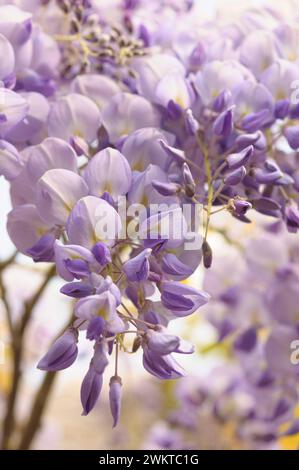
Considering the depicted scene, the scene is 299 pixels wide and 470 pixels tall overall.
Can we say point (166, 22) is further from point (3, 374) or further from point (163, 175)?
point (3, 374)

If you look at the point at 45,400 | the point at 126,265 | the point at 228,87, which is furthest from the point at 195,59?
the point at 45,400

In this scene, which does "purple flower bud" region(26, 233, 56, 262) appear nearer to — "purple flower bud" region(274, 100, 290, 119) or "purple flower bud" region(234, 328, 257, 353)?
"purple flower bud" region(274, 100, 290, 119)

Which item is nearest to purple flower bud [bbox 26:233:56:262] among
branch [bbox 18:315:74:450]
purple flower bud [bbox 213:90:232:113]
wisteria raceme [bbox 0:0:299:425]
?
wisteria raceme [bbox 0:0:299:425]

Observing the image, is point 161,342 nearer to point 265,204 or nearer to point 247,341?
point 265,204

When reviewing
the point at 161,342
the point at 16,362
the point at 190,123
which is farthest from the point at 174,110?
the point at 16,362

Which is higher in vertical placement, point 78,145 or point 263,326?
point 78,145

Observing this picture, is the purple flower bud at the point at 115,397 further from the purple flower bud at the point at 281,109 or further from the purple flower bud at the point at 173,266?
the purple flower bud at the point at 281,109
